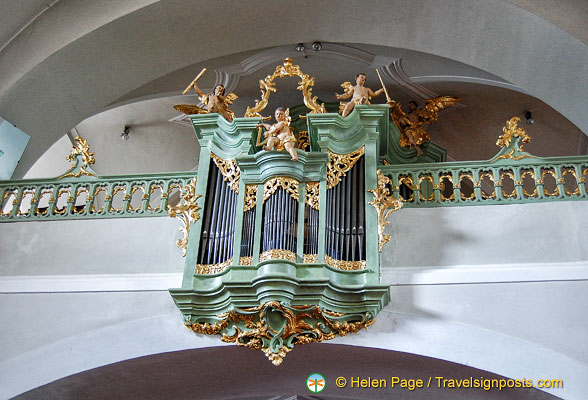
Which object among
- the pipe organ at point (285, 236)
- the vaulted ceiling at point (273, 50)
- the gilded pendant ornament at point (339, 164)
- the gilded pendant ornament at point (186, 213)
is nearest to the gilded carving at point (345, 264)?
the pipe organ at point (285, 236)

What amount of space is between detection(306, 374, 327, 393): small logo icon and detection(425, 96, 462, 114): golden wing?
15.0 feet

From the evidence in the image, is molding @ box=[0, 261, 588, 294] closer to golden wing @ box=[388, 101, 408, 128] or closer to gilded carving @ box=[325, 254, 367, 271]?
gilded carving @ box=[325, 254, 367, 271]

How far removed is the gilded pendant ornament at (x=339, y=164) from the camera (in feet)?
25.4

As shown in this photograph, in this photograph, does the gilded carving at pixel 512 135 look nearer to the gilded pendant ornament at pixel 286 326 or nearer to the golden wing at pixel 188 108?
the gilded pendant ornament at pixel 286 326

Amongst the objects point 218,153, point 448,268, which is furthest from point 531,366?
point 218,153

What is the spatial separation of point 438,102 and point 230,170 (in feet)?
13.1

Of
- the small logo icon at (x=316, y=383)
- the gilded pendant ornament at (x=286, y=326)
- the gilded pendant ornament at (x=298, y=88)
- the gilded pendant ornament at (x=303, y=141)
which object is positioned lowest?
the small logo icon at (x=316, y=383)

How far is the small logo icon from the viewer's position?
25.0ft

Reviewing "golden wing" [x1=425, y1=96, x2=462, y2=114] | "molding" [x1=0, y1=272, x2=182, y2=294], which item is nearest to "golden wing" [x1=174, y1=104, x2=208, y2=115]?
"molding" [x1=0, y1=272, x2=182, y2=294]

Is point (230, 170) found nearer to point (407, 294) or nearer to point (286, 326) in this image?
point (286, 326)

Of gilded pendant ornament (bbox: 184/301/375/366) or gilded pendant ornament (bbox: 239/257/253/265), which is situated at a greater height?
gilded pendant ornament (bbox: 239/257/253/265)

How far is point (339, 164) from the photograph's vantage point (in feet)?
25.8

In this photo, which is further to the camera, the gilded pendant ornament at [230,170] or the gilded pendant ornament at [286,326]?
the gilded pendant ornament at [230,170]

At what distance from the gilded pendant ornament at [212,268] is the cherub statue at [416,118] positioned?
3742 mm
